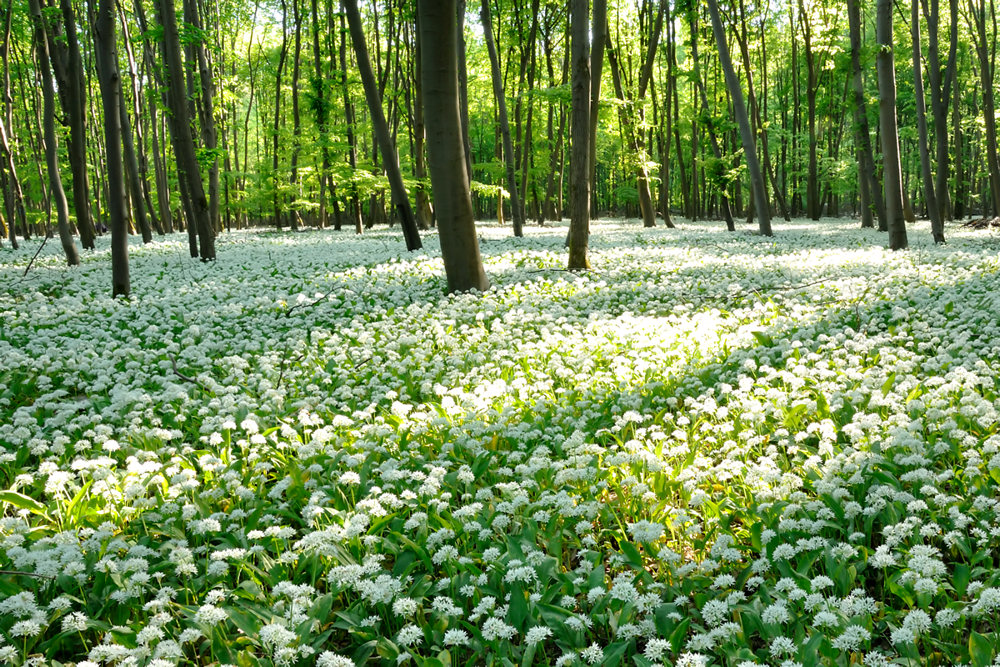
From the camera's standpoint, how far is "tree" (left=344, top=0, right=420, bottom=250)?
50.3ft

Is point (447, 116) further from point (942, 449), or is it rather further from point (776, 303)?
point (942, 449)

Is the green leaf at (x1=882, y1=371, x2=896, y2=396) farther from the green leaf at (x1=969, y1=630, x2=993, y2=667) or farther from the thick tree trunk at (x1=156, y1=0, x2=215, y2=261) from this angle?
the thick tree trunk at (x1=156, y1=0, x2=215, y2=261)

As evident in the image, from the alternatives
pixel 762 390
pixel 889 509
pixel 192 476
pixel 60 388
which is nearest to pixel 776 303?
pixel 762 390

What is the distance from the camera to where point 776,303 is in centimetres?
867

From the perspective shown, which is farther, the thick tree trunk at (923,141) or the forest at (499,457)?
the thick tree trunk at (923,141)

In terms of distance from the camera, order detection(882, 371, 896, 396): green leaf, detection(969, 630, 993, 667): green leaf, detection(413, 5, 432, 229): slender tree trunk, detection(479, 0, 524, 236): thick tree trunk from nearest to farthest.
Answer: detection(969, 630, 993, 667): green leaf < detection(882, 371, 896, 396): green leaf < detection(479, 0, 524, 236): thick tree trunk < detection(413, 5, 432, 229): slender tree trunk

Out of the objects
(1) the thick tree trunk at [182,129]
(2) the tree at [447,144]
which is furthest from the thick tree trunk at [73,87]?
(2) the tree at [447,144]

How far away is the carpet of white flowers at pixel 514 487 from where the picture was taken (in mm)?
2891

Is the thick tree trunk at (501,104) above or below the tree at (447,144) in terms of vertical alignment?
above

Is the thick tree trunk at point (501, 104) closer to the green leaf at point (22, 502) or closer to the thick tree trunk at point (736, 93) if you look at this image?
the thick tree trunk at point (736, 93)

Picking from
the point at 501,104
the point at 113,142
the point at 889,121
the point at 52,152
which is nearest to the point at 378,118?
the point at 501,104

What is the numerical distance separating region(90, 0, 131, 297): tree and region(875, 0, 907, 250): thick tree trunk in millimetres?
14156

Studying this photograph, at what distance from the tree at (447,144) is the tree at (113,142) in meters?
4.91

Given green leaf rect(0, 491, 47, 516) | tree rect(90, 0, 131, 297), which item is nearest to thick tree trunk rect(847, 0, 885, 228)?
tree rect(90, 0, 131, 297)
